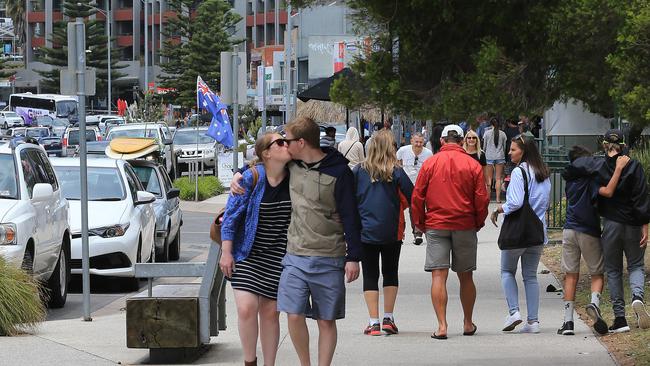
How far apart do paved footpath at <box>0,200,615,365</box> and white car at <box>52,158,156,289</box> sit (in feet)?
5.34

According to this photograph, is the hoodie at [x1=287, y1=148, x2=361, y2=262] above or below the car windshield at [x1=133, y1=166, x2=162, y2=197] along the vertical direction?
above

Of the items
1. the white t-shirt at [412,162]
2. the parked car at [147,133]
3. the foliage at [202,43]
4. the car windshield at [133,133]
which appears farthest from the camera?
the foliage at [202,43]

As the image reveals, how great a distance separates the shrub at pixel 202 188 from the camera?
33594 millimetres

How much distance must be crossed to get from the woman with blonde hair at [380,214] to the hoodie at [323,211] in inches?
109

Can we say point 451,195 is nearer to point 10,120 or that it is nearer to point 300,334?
point 300,334

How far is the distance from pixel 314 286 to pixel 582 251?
3.79 meters

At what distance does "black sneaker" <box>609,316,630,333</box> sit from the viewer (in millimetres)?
10609

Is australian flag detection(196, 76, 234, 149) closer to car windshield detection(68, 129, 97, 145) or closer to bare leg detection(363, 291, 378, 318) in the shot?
bare leg detection(363, 291, 378, 318)

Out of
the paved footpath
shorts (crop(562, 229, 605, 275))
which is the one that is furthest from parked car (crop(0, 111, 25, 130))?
shorts (crop(562, 229, 605, 275))

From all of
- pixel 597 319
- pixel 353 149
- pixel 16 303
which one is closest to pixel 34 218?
pixel 16 303

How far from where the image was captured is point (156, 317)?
9117mm

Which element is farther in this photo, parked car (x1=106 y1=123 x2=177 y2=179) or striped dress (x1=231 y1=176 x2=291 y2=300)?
parked car (x1=106 y1=123 x2=177 y2=179)

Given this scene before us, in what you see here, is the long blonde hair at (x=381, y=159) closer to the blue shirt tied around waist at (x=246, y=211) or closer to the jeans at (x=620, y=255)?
the jeans at (x=620, y=255)

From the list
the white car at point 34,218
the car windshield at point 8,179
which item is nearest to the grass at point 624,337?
the white car at point 34,218
